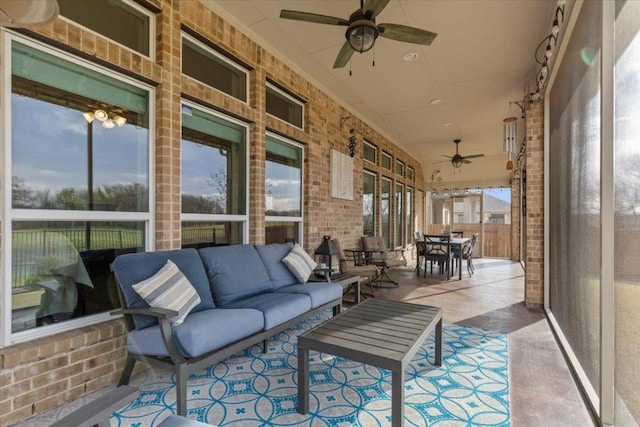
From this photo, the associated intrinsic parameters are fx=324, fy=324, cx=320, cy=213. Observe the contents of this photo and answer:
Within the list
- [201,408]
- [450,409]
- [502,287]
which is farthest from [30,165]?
[502,287]

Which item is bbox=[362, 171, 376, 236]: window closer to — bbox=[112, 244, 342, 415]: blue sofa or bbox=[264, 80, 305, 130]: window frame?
bbox=[264, 80, 305, 130]: window frame

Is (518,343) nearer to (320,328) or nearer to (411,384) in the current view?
(411,384)

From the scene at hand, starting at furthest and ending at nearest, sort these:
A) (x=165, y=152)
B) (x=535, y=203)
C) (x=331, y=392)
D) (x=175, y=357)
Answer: (x=535, y=203) → (x=165, y=152) → (x=331, y=392) → (x=175, y=357)

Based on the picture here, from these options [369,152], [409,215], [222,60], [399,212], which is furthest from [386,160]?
[222,60]

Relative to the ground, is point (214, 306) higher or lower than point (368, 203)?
lower

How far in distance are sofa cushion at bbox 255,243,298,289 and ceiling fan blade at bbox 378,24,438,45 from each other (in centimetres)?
223

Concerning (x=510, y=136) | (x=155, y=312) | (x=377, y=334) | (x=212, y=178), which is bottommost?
(x=377, y=334)

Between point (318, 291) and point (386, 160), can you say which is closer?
point (318, 291)

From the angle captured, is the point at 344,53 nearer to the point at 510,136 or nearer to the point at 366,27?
the point at 366,27

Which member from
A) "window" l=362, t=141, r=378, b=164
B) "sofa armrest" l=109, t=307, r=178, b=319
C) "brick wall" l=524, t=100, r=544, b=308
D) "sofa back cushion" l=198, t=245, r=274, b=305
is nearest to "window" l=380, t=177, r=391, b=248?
"window" l=362, t=141, r=378, b=164

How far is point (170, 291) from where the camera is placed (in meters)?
2.14

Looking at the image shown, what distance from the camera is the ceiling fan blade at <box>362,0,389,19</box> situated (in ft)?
7.38

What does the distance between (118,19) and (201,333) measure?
92.5 inches

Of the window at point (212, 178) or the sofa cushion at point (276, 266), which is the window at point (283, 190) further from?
the sofa cushion at point (276, 266)
